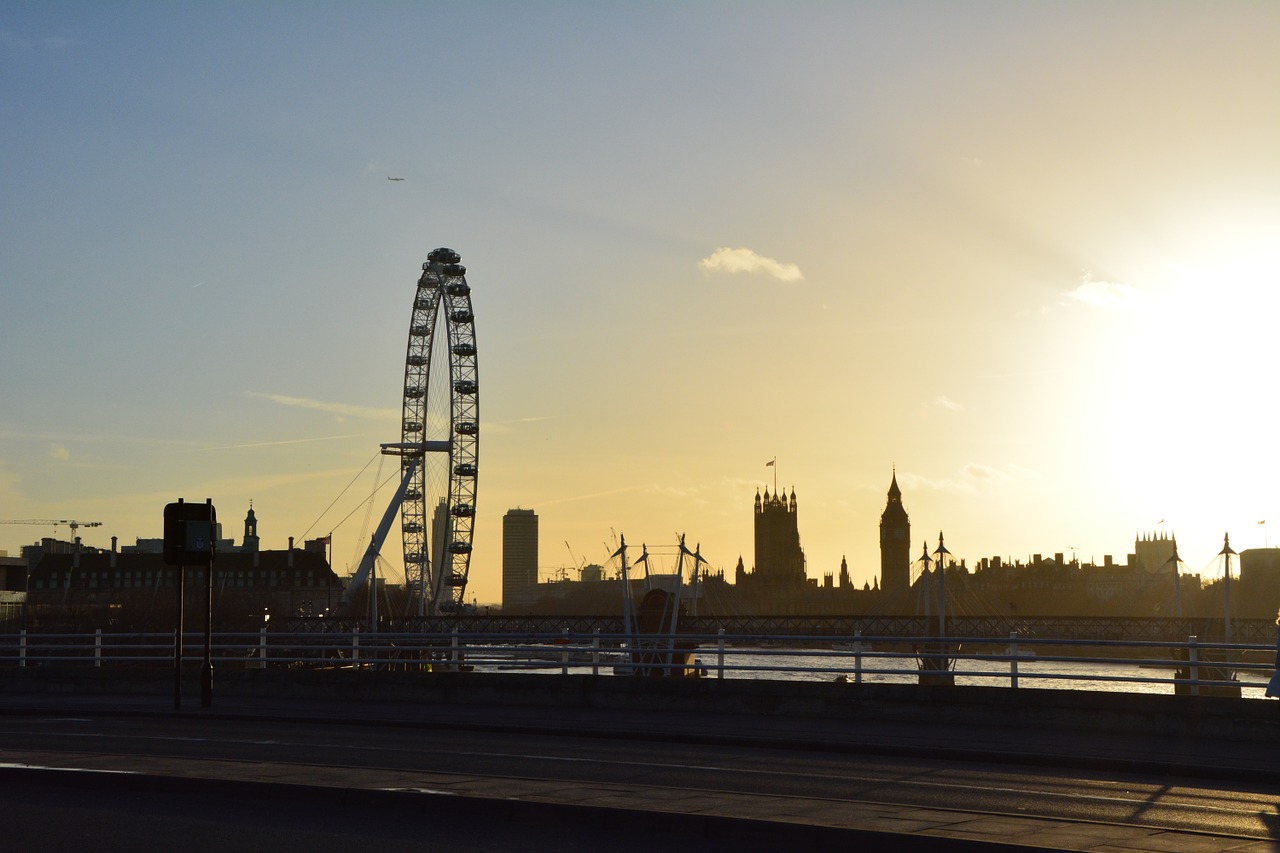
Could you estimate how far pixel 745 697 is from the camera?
2705cm

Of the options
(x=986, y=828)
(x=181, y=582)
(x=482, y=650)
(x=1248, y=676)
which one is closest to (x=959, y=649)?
(x=1248, y=676)

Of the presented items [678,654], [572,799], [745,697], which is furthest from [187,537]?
[678,654]

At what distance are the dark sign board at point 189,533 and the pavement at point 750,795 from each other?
3.11 m

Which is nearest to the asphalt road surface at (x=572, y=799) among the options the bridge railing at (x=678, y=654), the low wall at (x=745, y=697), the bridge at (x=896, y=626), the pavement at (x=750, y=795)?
the pavement at (x=750, y=795)

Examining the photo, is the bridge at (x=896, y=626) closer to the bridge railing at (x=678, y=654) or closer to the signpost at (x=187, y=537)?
the bridge railing at (x=678, y=654)

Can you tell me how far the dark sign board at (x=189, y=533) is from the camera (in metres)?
28.4

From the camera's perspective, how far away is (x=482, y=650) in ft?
115

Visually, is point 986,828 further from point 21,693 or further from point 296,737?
point 21,693

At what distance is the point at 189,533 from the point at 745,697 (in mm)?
11712

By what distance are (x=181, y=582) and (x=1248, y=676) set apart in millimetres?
104169

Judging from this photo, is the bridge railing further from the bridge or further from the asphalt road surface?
the bridge

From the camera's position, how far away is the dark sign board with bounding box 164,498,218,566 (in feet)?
93.0

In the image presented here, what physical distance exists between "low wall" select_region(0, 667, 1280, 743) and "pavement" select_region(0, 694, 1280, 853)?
298 millimetres

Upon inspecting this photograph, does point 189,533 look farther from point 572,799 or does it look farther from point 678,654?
point 678,654
